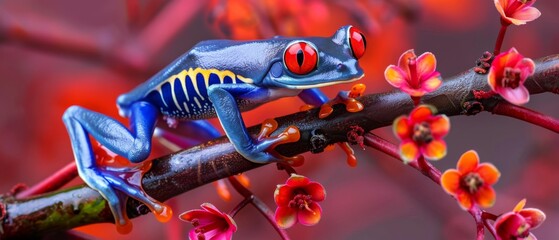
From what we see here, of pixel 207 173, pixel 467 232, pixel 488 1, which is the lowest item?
pixel 467 232

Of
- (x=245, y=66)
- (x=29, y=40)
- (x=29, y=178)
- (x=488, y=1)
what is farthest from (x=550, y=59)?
(x=29, y=178)

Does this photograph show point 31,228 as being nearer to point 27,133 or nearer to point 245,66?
point 245,66

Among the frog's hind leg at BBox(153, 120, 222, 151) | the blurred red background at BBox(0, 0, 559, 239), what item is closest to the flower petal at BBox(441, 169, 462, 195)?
the frog's hind leg at BBox(153, 120, 222, 151)

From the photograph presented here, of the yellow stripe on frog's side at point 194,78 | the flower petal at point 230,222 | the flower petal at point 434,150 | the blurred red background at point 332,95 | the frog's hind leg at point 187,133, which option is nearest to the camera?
the flower petal at point 434,150

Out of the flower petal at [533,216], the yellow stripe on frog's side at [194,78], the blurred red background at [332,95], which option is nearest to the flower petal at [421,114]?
the flower petal at [533,216]

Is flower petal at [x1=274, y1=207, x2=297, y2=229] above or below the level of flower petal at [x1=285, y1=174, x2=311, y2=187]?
below

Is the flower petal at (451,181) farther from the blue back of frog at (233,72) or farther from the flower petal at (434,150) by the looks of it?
the blue back of frog at (233,72)

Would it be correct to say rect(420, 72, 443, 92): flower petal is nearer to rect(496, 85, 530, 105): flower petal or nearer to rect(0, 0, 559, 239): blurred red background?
rect(496, 85, 530, 105): flower petal
